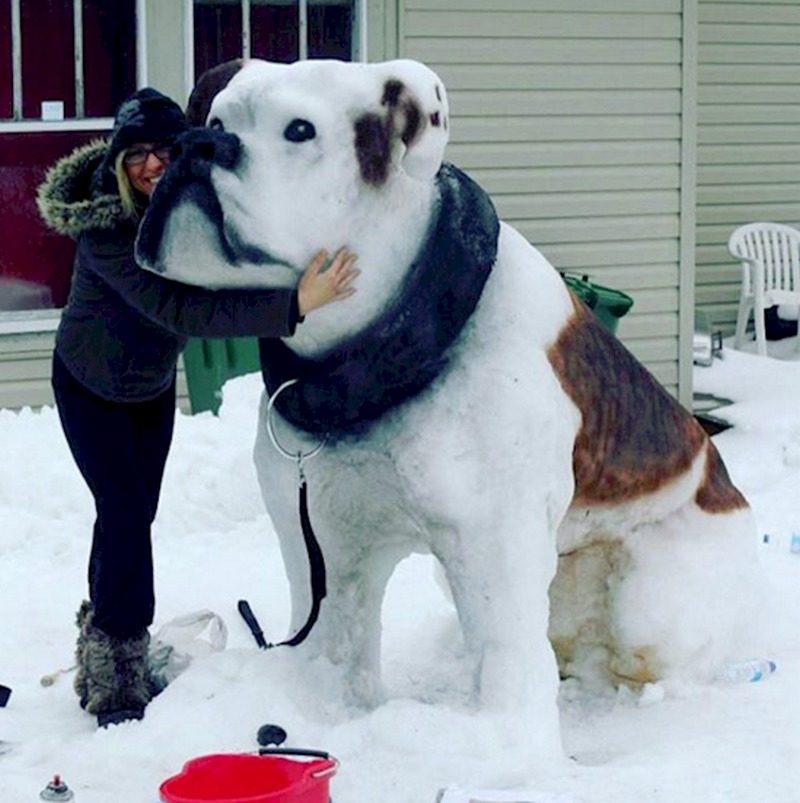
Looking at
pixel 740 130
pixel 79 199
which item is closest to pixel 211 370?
pixel 79 199

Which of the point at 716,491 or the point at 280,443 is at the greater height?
the point at 280,443

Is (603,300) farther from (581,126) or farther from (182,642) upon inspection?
(182,642)

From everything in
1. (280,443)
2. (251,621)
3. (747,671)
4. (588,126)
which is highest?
(588,126)

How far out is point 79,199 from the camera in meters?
4.84

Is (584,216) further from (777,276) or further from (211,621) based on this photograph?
(211,621)

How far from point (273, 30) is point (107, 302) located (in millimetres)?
4805

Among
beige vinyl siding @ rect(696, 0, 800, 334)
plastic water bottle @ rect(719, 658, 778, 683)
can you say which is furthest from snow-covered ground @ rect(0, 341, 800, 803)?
beige vinyl siding @ rect(696, 0, 800, 334)

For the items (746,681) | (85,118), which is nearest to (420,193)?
(746,681)

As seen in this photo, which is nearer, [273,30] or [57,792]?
[57,792]

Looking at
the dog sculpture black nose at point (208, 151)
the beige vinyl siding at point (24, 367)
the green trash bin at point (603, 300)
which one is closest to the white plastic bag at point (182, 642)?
the dog sculpture black nose at point (208, 151)

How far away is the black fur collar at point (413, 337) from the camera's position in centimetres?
416

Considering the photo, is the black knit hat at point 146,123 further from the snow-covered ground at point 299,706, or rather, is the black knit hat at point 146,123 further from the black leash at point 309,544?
the snow-covered ground at point 299,706

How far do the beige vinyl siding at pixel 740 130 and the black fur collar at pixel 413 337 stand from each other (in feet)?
31.1

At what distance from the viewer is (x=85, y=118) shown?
8.87 meters
